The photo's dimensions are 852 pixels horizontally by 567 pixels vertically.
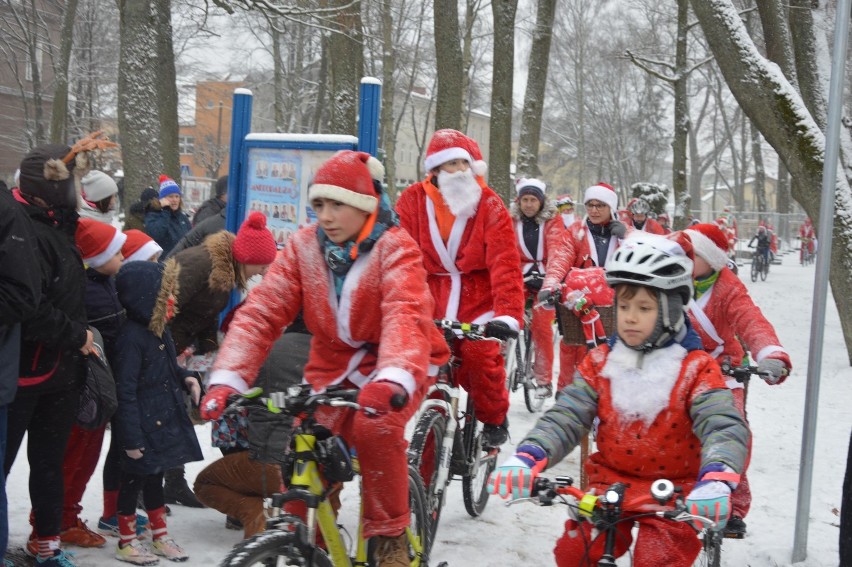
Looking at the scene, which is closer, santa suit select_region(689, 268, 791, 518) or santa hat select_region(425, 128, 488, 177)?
santa suit select_region(689, 268, 791, 518)

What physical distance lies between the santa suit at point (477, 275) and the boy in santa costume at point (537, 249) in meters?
3.97

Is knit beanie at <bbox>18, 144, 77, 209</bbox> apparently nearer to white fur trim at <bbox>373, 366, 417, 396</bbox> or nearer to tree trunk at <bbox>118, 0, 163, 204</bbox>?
white fur trim at <bbox>373, 366, 417, 396</bbox>

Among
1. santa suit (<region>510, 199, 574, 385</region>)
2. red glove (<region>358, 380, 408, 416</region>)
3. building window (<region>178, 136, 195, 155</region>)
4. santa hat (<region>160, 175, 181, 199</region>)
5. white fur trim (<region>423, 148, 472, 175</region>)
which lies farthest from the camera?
building window (<region>178, 136, 195, 155</region>)

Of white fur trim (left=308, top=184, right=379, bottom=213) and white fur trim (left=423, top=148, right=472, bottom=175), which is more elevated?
white fur trim (left=423, top=148, right=472, bottom=175)

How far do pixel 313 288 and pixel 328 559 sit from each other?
3.37ft

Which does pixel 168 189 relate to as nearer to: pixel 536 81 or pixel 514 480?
pixel 514 480

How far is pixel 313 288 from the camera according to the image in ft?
12.1

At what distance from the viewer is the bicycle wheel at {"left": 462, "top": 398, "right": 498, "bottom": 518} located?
566 centimetres

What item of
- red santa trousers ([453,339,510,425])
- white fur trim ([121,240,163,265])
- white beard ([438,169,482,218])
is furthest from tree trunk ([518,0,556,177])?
white fur trim ([121,240,163,265])

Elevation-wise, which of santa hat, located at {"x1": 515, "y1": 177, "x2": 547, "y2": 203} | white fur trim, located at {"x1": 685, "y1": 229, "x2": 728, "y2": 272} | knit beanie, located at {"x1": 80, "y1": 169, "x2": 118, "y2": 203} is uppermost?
santa hat, located at {"x1": 515, "y1": 177, "x2": 547, "y2": 203}

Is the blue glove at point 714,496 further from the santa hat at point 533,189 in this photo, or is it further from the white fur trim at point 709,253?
the santa hat at point 533,189

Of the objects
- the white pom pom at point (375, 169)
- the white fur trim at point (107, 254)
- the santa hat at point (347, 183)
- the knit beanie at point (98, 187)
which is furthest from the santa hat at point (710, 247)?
the knit beanie at point (98, 187)

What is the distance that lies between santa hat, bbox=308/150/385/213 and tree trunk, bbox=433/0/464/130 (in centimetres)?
1121

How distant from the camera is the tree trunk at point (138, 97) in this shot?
11000 millimetres
